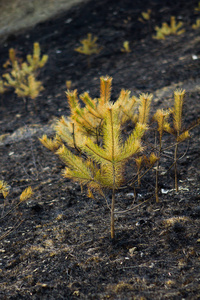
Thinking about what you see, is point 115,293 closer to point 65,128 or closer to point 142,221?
point 142,221

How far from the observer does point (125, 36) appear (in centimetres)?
891

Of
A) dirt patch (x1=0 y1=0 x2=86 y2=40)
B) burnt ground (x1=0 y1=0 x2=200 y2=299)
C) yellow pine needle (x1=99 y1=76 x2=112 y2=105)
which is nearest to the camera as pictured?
burnt ground (x1=0 y1=0 x2=200 y2=299)

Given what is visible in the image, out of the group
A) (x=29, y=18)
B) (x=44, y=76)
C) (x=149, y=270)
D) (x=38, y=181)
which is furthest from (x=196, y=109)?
(x=29, y=18)

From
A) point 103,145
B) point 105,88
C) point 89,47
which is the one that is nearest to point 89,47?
point 89,47

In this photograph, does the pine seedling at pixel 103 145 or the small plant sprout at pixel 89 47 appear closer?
the pine seedling at pixel 103 145

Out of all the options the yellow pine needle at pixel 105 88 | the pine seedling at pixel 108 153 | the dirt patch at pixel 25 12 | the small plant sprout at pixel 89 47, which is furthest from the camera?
the dirt patch at pixel 25 12

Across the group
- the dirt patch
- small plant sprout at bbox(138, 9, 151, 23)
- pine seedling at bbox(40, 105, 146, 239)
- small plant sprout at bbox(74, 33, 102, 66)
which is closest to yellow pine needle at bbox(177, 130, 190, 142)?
pine seedling at bbox(40, 105, 146, 239)

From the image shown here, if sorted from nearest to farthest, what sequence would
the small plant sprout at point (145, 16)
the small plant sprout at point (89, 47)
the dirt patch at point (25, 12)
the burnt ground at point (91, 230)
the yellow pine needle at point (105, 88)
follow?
the burnt ground at point (91, 230) < the yellow pine needle at point (105, 88) < the small plant sprout at point (89, 47) < the small plant sprout at point (145, 16) < the dirt patch at point (25, 12)

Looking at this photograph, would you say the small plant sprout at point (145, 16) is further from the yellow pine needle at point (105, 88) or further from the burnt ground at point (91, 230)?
the yellow pine needle at point (105, 88)

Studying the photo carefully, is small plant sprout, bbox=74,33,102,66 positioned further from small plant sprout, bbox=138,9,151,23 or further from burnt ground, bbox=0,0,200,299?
burnt ground, bbox=0,0,200,299

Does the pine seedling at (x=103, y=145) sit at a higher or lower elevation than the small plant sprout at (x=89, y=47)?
lower

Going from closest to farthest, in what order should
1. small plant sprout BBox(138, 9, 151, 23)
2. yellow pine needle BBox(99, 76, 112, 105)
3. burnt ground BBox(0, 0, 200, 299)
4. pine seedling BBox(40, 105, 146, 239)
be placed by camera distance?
1. pine seedling BBox(40, 105, 146, 239)
2. burnt ground BBox(0, 0, 200, 299)
3. yellow pine needle BBox(99, 76, 112, 105)
4. small plant sprout BBox(138, 9, 151, 23)

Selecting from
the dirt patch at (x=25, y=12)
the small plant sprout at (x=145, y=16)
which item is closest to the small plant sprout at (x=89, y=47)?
the small plant sprout at (x=145, y=16)

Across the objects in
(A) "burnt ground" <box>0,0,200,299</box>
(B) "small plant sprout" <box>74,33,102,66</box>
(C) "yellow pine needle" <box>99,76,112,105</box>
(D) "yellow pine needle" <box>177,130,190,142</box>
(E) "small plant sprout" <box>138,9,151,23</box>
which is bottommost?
(A) "burnt ground" <box>0,0,200,299</box>
